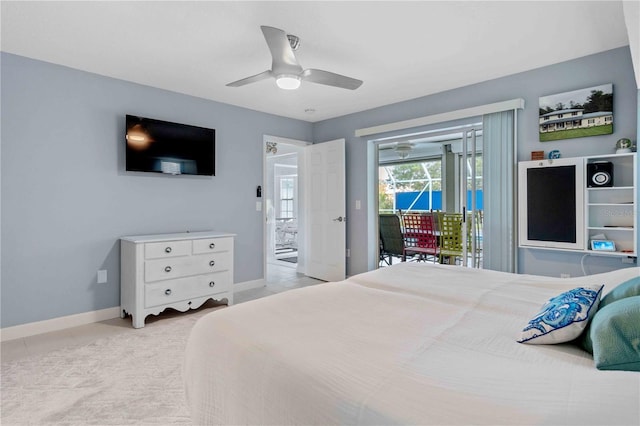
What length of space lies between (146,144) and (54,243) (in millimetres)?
1268

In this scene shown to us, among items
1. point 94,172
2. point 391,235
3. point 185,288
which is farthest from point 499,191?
point 94,172

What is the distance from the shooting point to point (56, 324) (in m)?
3.16

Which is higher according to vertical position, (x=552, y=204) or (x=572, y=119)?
(x=572, y=119)

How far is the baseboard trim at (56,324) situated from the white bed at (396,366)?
255cm

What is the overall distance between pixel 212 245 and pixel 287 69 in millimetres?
2052

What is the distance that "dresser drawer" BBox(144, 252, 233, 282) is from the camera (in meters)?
3.27

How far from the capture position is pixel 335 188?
4.96 meters

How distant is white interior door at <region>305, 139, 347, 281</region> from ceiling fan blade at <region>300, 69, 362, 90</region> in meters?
2.05

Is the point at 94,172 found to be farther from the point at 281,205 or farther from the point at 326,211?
the point at 281,205

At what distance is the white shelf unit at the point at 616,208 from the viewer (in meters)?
2.75

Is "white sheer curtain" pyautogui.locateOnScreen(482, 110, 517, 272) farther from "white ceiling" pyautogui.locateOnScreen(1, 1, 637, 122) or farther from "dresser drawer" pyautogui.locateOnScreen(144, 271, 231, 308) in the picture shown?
"dresser drawer" pyautogui.locateOnScreen(144, 271, 231, 308)

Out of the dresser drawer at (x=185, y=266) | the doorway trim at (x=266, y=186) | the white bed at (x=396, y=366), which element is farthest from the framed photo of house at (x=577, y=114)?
the dresser drawer at (x=185, y=266)

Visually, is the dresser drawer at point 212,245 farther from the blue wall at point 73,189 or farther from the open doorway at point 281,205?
the open doorway at point 281,205

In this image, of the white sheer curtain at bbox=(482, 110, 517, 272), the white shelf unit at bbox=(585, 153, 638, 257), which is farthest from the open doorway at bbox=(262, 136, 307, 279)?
the white shelf unit at bbox=(585, 153, 638, 257)
